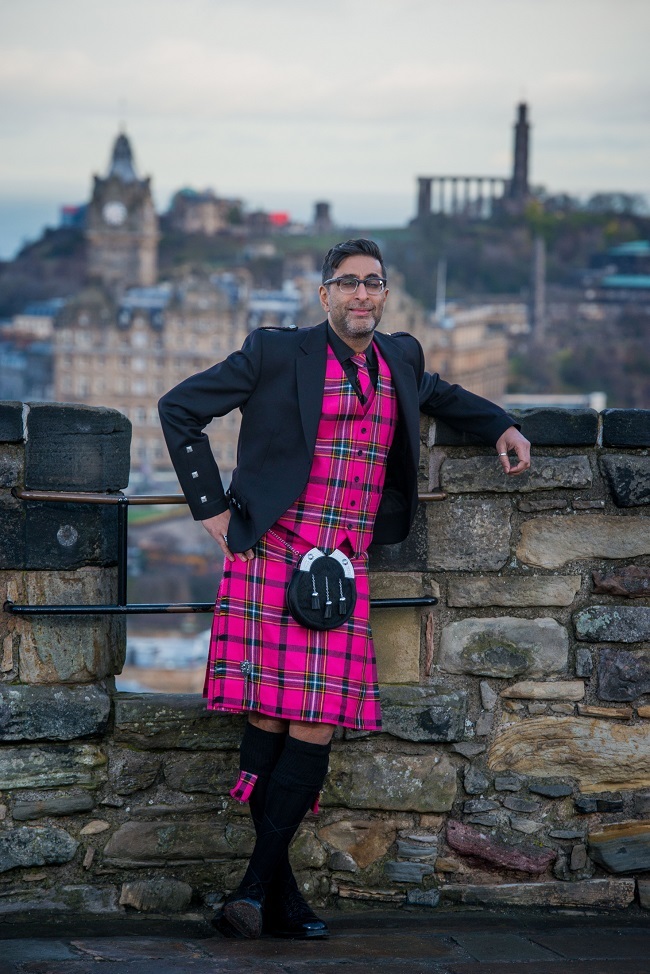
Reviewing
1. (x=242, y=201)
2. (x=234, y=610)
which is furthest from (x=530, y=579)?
(x=242, y=201)

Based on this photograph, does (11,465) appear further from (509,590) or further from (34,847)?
(509,590)

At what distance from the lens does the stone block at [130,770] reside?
10.6 ft

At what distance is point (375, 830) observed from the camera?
332 centimetres

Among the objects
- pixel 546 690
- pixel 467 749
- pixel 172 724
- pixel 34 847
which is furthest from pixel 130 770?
pixel 546 690

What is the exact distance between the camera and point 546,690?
3.36 meters

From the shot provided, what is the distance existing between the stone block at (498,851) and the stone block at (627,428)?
3.30 ft

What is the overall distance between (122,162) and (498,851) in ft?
323

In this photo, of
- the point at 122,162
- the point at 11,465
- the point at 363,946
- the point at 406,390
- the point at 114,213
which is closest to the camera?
the point at 363,946

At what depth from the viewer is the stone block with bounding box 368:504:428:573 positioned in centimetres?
333

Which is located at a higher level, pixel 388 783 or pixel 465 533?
pixel 465 533

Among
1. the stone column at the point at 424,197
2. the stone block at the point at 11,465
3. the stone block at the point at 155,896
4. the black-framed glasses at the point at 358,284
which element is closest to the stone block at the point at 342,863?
the stone block at the point at 155,896

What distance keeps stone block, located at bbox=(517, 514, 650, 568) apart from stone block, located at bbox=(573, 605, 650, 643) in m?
0.14

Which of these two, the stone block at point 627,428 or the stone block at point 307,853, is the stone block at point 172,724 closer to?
the stone block at point 307,853

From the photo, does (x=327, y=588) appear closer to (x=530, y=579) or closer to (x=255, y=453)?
(x=255, y=453)
